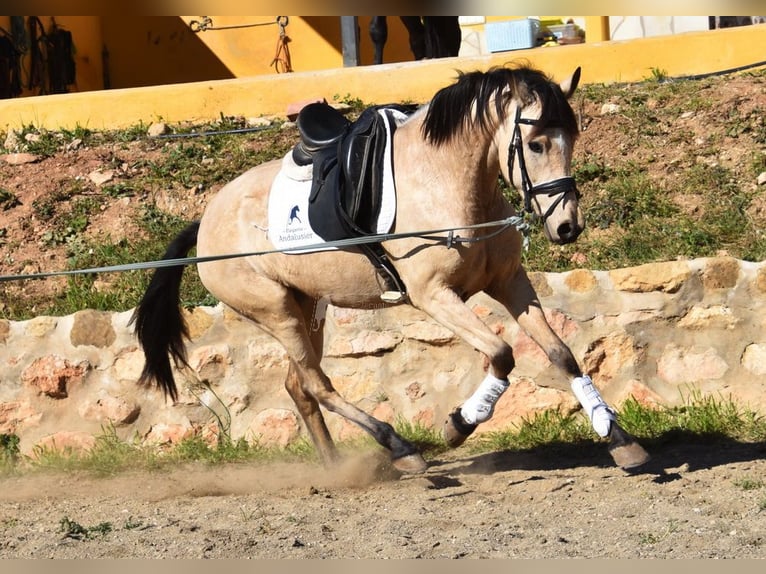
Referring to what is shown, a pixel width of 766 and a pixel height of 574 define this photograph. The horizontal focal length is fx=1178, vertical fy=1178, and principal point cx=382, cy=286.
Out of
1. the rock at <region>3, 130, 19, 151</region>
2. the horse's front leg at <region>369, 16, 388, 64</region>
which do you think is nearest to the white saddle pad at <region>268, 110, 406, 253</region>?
the rock at <region>3, 130, 19, 151</region>

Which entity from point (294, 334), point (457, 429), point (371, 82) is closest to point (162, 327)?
point (294, 334)

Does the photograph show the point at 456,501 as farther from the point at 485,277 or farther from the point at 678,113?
the point at 678,113

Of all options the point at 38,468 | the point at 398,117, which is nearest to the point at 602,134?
the point at 398,117

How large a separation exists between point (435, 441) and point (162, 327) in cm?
172

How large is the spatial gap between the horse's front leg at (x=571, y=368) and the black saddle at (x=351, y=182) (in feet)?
1.86

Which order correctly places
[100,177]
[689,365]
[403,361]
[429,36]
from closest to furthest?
1. [689,365]
2. [403,361]
3. [100,177]
4. [429,36]

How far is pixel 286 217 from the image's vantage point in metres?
6.20

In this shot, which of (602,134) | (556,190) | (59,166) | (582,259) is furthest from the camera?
(59,166)

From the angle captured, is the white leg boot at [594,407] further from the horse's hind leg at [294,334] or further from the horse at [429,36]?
the horse at [429,36]

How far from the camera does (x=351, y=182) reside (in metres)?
5.85

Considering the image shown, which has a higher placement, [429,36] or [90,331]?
[429,36]

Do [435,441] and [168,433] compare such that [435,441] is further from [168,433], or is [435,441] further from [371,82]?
[371,82]

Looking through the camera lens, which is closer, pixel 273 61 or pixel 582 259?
pixel 582 259

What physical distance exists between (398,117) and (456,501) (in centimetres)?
196
